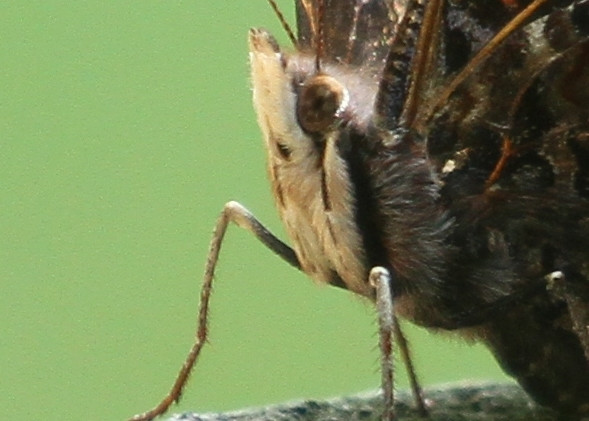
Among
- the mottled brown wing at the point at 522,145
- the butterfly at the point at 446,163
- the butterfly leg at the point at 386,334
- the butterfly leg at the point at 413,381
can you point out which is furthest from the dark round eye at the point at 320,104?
the butterfly leg at the point at 413,381

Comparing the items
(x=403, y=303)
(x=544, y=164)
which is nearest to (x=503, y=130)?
(x=544, y=164)

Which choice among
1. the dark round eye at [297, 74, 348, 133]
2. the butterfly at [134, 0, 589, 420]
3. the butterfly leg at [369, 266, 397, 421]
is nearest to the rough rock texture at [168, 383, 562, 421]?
the butterfly at [134, 0, 589, 420]

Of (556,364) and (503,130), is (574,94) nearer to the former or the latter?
(503,130)

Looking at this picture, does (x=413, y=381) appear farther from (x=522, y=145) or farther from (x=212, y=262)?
(x=522, y=145)

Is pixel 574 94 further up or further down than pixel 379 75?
further down

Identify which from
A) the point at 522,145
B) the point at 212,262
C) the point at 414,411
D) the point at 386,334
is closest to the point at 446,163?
the point at 522,145

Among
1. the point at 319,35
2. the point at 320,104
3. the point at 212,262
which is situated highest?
the point at 319,35

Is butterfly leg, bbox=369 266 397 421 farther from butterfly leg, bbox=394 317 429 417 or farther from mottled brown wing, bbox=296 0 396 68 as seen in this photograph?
butterfly leg, bbox=394 317 429 417
